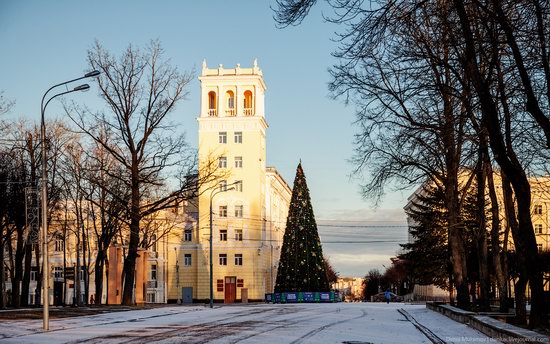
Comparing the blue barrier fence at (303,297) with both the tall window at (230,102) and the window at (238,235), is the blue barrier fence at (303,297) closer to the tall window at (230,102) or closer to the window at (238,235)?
the window at (238,235)

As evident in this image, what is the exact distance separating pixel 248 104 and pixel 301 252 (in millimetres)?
20894

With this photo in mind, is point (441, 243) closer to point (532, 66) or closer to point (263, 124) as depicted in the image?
point (263, 124)

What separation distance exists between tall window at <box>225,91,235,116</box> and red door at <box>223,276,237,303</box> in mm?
18964

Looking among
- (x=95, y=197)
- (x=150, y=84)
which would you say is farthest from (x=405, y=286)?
(x=150, y=84)

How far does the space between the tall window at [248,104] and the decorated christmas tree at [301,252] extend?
542 inches

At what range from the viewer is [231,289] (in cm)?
9019

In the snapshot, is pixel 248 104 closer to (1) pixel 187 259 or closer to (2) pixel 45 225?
(1) pixel 187 259

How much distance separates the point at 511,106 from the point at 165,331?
44.0 feet

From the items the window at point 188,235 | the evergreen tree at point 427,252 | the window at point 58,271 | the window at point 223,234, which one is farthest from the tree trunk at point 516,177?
the window at point 58,271

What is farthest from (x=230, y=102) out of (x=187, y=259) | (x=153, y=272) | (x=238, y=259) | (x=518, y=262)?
(x=518, y=262)

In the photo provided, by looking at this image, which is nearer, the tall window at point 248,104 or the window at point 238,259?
the tall window at point 248,104

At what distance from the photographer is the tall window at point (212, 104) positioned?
9056cm

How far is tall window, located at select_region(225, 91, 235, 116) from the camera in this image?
90.3 meters

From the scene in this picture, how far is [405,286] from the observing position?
426 ft
